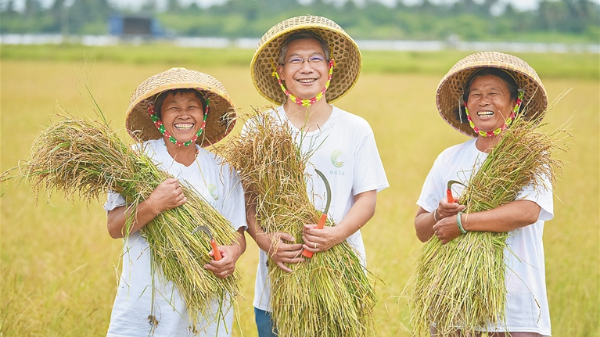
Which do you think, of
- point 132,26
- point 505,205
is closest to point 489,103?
point 505,205

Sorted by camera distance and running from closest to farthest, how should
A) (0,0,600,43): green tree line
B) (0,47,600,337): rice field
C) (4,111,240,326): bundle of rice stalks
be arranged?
(4,111,240,326): bundle of rice stalks → (0,47,600,337): rice field → (0,0,600,43): green tree line

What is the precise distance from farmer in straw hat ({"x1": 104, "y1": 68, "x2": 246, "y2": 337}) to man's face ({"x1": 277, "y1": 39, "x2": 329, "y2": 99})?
0.34 m

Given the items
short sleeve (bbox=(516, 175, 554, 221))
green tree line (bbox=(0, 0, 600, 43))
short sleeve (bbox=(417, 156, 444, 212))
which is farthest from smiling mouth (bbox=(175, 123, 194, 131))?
green tree line (bbox=(0, 0, 600, 43))

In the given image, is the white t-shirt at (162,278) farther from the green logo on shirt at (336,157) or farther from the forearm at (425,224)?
the forearm at (425,224)

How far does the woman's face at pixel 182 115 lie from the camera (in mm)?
2953

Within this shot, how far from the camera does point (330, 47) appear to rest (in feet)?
10.6

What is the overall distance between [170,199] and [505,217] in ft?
4.90

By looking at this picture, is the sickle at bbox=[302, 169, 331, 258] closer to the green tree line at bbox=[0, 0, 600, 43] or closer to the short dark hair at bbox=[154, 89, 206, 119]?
the short dark hair at bbox=[154, 89, 206, 119]

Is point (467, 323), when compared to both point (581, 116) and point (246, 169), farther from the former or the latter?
point (581, 116)

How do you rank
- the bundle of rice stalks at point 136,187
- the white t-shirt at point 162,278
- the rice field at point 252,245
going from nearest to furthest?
the bundle of rice stalks at point 136,187, the white t-shirt at point 162,278, the rice field at point 252,245

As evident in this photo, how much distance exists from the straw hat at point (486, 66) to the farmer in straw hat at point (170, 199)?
1125 millimetres

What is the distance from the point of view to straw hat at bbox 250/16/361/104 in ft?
9.97

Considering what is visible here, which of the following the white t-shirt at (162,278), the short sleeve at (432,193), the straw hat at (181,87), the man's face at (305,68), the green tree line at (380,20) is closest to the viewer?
the white t-shirt at (162,278)

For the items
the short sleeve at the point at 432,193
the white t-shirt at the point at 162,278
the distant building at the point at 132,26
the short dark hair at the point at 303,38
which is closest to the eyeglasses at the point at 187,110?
the white t-shirt at the point at 162,278
